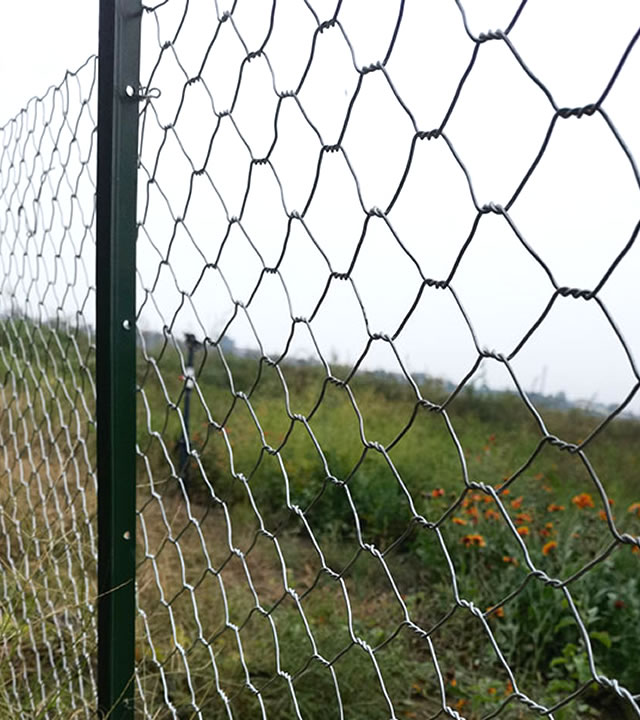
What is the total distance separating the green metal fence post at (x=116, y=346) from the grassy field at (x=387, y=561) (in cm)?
6

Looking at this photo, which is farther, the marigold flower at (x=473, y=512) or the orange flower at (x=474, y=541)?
the marigold flower at (x=473, y=512)

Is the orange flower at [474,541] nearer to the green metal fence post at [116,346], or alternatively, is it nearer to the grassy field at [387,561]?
the grassy field at [387,561]

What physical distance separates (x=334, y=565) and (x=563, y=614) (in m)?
0.83

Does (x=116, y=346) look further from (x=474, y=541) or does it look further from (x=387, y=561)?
(x=387, y=561)

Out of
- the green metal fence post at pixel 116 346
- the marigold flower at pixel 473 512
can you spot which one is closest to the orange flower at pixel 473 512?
the marigold flower at pixel 473 512

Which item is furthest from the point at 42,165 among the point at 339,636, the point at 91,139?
the point at 339,636

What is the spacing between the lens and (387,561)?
2730 millimetres

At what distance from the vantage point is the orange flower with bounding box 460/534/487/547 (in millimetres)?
2318

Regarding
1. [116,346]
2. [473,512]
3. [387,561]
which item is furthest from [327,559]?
[116,346]

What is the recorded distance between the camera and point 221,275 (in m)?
0.96

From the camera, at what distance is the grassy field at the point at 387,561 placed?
5.59 feet

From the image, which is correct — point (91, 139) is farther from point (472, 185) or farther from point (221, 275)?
point (472, 185)

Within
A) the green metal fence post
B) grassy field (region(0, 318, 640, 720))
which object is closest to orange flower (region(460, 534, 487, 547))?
grassy field (region(0, 318, 640, 720))

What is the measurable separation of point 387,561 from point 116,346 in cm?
189
